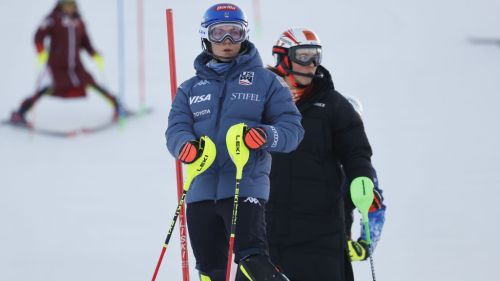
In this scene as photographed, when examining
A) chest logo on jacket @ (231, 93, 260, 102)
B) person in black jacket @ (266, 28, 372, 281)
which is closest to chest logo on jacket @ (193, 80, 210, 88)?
chest logo on jacket @ (231, 93, 260, 102)

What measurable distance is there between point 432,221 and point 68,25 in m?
6.45

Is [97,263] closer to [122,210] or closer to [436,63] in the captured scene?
[122,210]

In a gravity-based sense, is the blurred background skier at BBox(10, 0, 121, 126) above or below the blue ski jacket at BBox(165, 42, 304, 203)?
above

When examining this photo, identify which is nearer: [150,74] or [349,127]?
[349,127]

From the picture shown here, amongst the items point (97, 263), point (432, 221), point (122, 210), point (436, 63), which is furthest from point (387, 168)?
point (436, 63)

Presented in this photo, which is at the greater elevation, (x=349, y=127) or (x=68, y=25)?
(x=68, y=25)

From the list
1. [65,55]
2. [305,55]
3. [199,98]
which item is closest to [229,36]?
[199,98]

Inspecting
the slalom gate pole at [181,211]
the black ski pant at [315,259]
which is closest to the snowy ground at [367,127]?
the black ski pant at [315,259]

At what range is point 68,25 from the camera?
1295 cm

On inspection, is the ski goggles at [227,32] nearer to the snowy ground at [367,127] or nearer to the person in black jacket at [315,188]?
the person in black jacket at [315,188]

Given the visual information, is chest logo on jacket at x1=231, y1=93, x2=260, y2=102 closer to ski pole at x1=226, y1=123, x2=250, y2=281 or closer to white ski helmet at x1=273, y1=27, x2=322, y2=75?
ski pole at x1=226, y1=123, x2=250, y2=281

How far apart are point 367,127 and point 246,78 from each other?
24.0 feet

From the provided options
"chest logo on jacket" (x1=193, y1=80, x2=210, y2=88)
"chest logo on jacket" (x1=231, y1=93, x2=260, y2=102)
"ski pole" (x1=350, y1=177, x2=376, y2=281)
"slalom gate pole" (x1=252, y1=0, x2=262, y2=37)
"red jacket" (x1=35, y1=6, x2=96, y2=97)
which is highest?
"slalom gate pole" (x1=252, y1=0, x2=262, y2=37)

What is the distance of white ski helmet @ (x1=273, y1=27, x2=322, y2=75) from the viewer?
4.98 meters
